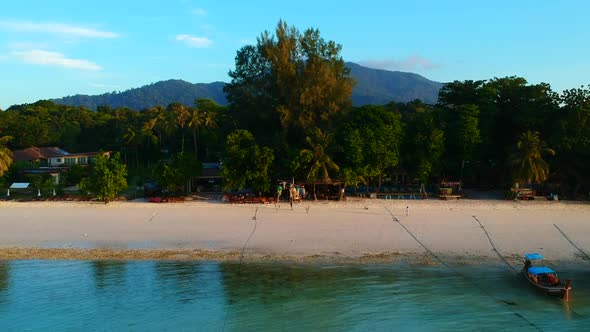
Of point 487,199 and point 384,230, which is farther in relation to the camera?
point 487,199

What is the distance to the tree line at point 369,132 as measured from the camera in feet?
120

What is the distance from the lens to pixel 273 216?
31391mm

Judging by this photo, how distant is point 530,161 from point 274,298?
2526 centimetres

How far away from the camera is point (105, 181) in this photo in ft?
118

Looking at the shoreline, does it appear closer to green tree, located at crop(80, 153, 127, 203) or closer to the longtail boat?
the longtail boat

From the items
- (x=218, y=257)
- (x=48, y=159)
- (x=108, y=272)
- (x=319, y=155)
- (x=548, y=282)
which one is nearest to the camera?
(x=548, y=282)

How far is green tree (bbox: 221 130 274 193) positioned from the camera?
36375 millimetres

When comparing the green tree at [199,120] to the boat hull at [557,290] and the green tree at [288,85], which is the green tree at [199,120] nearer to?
the green tree at [288,85]

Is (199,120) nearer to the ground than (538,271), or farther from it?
farther from it

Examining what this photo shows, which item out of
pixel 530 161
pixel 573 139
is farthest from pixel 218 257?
pixel 573 139

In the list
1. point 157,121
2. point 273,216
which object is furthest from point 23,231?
point 157,121

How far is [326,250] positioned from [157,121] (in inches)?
1540

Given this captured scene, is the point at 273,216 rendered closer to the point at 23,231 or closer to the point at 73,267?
the point at 73,267

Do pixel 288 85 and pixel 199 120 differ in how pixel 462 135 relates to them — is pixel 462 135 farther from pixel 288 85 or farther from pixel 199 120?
pixel 199 120
